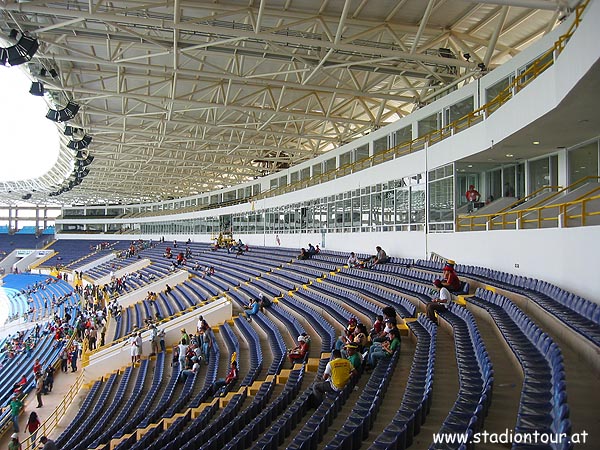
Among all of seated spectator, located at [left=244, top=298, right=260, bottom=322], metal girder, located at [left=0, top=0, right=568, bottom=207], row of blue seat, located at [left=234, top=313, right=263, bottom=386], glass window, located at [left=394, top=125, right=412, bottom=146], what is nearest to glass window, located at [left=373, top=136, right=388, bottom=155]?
glass window, located at [left=394, top=125, right=412, bottom=146]

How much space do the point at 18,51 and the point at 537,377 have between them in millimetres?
14315

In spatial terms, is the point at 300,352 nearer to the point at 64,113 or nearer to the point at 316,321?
the point at 316,321

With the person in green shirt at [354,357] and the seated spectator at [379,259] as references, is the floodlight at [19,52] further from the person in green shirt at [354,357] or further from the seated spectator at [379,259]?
the person in green shirt at [354,357]

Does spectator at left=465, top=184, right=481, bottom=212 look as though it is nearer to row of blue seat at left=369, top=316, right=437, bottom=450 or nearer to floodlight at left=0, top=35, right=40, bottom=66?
row of blue seat at left=369, top=316, right=437, bottom=450

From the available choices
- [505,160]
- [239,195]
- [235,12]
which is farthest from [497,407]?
[239,195]

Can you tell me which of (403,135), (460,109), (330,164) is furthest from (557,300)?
(330,164)

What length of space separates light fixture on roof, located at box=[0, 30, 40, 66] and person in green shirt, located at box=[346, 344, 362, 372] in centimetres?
1178

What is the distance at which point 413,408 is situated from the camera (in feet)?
15.6

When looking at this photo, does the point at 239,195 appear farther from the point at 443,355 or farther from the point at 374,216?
the point at 443,355

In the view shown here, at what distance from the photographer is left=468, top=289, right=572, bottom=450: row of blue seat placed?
3.34 m

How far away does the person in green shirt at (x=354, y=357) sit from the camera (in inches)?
285

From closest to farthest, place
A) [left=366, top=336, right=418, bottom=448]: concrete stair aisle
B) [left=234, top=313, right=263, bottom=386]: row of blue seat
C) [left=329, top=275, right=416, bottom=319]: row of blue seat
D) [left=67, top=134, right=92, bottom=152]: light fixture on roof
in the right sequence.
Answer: [left=366, top=336, right=418, bottom=448]: concrete stair aisle → [left=234, top=313, right=263, bottom=386]: row of blue seat → [left=329, top=275, right=416, bottom=319]: row of blue seat → [left=67, top=134, right=92, bottom=152]: light fixture on roof

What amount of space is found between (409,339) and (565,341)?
325cm

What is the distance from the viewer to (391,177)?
58.9 feet
